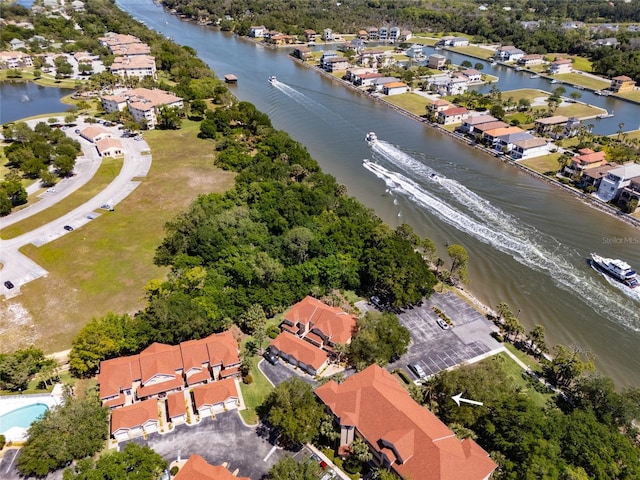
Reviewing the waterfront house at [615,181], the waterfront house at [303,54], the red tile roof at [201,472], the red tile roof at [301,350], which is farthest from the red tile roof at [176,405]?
the waterfront house at [303,54]

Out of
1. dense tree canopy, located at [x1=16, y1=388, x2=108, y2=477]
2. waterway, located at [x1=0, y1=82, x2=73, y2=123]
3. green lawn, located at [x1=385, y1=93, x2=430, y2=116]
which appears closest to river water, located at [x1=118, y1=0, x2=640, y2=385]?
green lawn, located at [x1=385, y1=93, x2=430, y2=116]

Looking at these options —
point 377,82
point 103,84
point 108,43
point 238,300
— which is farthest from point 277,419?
point 108,43

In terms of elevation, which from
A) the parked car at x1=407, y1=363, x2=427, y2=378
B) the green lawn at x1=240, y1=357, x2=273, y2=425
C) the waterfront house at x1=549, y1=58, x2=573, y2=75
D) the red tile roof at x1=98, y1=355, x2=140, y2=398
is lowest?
the green lawn at x1=240, y1=357, x2=273, y2=425

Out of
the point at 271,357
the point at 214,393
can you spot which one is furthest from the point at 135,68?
the point at 214,393

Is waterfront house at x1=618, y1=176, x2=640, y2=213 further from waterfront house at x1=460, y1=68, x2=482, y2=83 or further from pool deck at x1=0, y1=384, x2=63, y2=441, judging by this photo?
pool deck at x1=0, y1=384, x2=63, y2=441

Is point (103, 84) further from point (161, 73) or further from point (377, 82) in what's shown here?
point (377, 82)

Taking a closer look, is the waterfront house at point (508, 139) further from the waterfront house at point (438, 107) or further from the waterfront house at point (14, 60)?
the waterfront house at point (14, 60)
